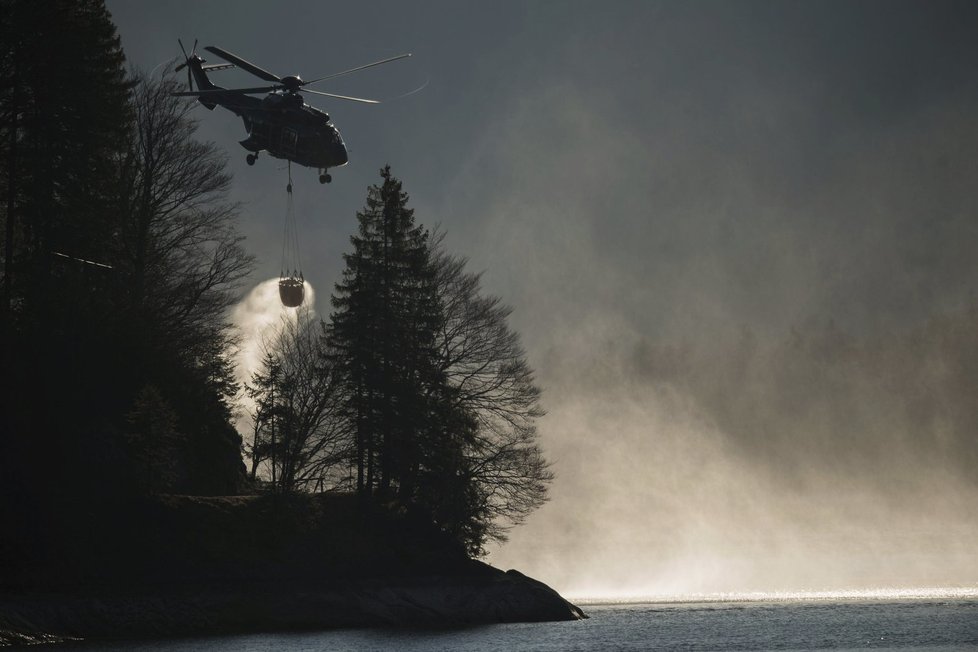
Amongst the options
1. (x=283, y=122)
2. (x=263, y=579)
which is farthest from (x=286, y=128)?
(x=263, y=579)

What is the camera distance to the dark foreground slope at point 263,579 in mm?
42344

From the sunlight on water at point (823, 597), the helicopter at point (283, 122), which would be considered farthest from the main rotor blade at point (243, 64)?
the sunlight on water at point (823, 597)

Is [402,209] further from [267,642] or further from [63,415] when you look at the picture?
[267,642]

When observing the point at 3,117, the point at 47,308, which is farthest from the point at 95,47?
the point at 47,308

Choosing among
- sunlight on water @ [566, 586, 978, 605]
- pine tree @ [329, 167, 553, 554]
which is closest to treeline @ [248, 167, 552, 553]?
pine tree @ [329, 167, 553, 554]

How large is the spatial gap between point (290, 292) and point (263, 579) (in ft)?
52.3

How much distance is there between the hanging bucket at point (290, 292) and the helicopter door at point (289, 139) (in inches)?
319

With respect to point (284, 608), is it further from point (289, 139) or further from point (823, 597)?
point (823, 597)

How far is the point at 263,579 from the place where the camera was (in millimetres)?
48031

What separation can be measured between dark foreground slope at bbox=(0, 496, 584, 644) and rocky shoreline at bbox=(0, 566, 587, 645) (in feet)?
0.17

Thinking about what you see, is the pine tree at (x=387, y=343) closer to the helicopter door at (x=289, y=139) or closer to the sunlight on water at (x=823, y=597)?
the helicopter door at (x=289, y=139)

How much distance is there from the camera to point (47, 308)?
52.0m

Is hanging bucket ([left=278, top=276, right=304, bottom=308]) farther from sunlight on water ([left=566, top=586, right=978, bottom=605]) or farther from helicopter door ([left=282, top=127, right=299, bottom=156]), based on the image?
sunlight on water ([left=566, top=586, right=978, bottom=605])

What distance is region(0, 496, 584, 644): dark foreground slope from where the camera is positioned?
4234cm
